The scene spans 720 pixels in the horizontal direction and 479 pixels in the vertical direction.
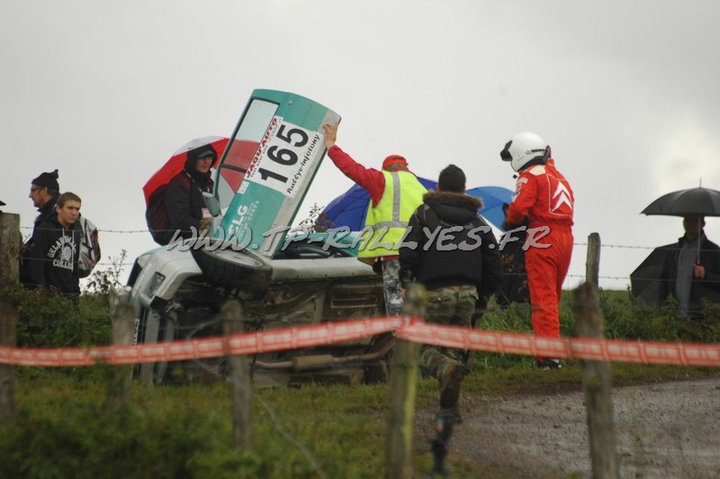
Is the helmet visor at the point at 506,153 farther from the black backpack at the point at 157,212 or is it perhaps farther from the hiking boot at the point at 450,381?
the hiking boot at the point at 450,381

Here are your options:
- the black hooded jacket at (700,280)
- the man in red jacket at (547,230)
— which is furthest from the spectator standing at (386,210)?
the black hooded jacket at (700,280)

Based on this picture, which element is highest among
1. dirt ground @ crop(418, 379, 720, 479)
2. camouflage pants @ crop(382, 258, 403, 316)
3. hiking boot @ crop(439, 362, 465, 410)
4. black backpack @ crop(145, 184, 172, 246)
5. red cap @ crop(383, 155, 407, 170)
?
red cap @ crop(383, 155, 407, 170)

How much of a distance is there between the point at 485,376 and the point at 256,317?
3.04m

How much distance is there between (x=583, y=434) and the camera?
31.1ft

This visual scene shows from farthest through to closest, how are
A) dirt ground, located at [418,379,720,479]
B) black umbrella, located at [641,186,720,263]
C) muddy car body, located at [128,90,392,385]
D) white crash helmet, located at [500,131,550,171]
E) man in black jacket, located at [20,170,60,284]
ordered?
black umbrella, located at [641,186,720,263] < man in black jacket, located at [20,170,60,284] < white crash helmet, located at [500,131,550,171] < muddy car body, located at [128,90,392,385] < dirt ground, located at [418,379,720,479]

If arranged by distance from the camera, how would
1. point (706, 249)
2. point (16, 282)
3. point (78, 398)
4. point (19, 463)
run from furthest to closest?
point (706, 249)
point (16, 282)
point (78, 398)
point (19, 463)

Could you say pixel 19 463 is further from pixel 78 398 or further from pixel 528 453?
pixel 528 453

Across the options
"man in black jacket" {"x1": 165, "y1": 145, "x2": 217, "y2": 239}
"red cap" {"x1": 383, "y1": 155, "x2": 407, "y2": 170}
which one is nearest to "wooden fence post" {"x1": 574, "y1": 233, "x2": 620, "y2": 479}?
"red cap" {"x1": 383, "y1": 155, "x2": 407, "y2": 170}

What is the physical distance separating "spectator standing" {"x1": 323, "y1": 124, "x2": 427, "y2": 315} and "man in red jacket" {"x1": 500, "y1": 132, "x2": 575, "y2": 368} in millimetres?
A: 1518

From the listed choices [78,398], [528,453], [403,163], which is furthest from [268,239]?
[528,453]

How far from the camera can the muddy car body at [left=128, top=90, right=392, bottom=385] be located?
10.9 meters

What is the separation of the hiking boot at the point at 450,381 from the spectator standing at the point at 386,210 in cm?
181

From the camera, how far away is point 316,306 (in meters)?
11.4

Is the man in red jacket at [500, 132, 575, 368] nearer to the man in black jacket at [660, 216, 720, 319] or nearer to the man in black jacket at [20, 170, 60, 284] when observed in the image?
the man in black jacket at [660, 216, 720, 319]
